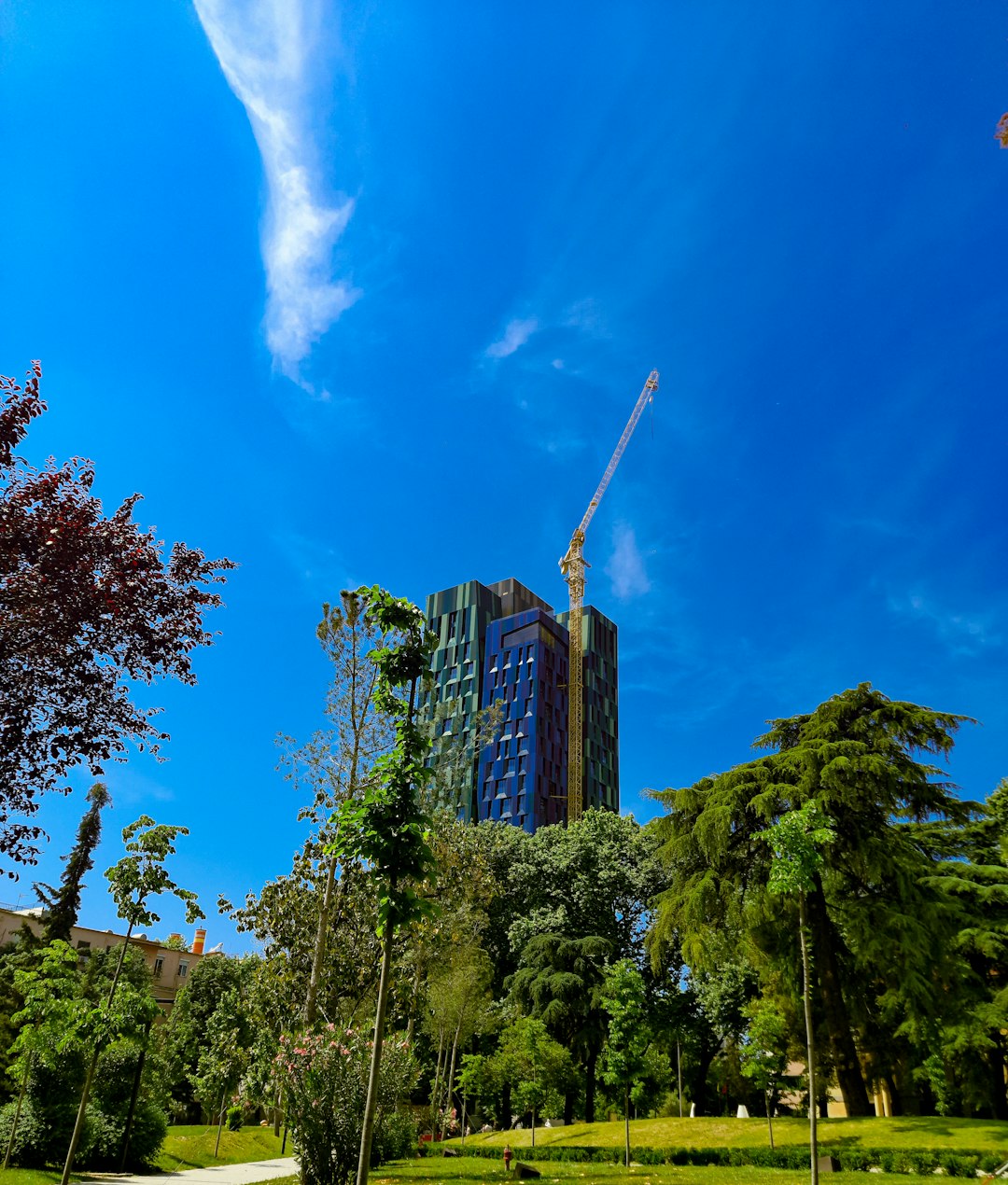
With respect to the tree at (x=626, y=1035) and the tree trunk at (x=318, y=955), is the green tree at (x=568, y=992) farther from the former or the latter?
the tree trunk at (x=318, y=955)

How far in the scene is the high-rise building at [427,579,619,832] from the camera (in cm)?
10475

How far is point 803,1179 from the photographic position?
19.0 metres

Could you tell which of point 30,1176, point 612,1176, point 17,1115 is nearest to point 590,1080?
point 612,1176

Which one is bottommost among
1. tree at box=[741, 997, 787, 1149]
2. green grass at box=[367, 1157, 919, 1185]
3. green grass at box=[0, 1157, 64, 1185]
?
green grass at box=[0, 1157, 64, 1185]

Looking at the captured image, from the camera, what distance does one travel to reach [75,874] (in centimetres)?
4566

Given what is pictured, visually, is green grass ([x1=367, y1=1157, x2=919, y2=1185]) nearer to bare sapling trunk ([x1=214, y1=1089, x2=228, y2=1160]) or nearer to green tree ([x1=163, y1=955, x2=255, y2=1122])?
bare sapling trunk ([x1=214, y1=1089, x2=228, y2=1160])

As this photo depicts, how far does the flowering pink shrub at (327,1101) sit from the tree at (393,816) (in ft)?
10.9

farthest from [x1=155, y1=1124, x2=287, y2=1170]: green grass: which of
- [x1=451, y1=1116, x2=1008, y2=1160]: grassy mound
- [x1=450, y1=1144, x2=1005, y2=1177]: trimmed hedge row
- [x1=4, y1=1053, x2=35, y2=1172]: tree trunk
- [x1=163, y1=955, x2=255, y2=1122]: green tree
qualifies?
[x1=450, y1=1144, x2=1005, y2=1177]: trimmed hedge row

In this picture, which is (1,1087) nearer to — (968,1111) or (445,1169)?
(445,1169)

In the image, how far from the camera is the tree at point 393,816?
1109 centimetres

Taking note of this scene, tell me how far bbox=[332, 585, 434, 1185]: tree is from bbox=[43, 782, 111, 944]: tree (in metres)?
40.3

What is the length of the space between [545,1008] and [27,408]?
117 ft

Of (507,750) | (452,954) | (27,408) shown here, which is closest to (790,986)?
(452,954)

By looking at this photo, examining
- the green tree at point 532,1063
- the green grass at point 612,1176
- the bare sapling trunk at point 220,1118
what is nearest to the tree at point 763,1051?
the green grass at point 612,1176
